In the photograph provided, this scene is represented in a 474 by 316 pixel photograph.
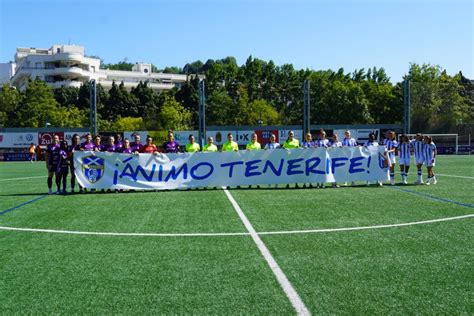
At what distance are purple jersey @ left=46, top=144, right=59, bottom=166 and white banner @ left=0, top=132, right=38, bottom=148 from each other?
32.3 m

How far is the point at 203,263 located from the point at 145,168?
8743mm

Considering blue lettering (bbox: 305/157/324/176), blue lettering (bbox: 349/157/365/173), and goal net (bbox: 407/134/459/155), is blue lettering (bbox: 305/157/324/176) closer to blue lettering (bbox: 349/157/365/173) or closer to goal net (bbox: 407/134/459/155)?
Answer: blue lettering (bbox: 349/157/365/173)

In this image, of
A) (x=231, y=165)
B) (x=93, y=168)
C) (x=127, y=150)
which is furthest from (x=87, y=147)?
(x=231, y=165)

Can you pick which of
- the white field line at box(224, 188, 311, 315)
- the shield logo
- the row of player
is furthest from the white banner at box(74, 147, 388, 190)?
the white field line at box(224, 188, 311, 315)

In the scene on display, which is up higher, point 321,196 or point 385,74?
point 385,74

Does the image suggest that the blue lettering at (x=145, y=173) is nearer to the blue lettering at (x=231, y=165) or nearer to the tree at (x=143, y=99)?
the blue lettering at (x=231, y=165)

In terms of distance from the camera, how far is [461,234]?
23.8 ft

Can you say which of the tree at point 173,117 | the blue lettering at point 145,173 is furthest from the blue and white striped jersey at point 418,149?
the tree at point 173,117

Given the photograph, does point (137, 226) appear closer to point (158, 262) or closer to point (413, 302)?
point (158, 262)

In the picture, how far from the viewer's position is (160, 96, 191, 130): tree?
61.2 m

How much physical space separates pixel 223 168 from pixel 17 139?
35640 mm

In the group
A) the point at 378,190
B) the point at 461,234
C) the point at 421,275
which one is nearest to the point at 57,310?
the point at 421,275

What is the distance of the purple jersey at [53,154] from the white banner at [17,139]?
3235 cm

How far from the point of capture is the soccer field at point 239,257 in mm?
4457
